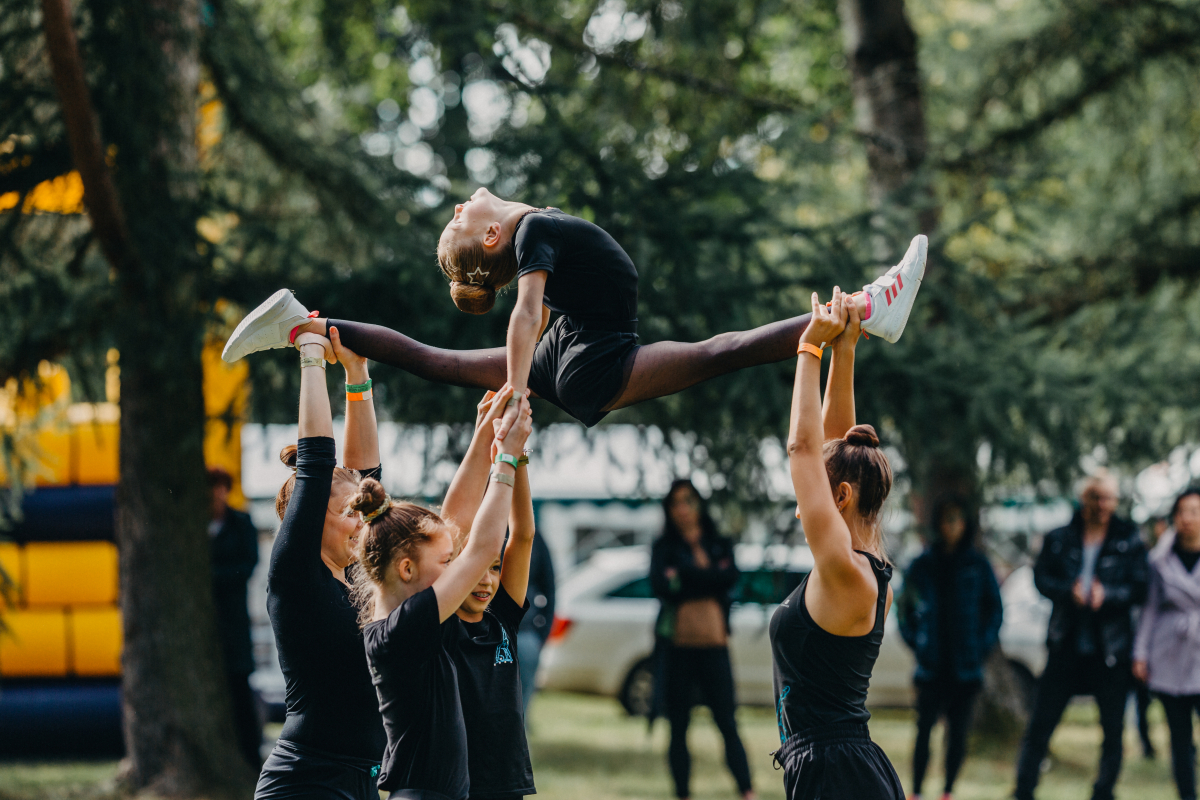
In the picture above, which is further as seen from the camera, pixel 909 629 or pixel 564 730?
pixel 564 730

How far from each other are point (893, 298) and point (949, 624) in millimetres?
3933

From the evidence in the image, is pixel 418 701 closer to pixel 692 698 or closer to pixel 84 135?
pixel 84 135

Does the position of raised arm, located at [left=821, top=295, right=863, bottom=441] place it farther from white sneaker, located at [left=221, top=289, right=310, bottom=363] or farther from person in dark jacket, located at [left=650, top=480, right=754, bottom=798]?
person in dark jacket, located at [left=650, top=480, right=754, bottom=798]

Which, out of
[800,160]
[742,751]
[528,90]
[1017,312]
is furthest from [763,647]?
[528,90]

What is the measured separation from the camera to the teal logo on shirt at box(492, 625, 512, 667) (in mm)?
3088

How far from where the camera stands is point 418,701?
263 centimetres

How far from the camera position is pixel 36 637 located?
772 cm

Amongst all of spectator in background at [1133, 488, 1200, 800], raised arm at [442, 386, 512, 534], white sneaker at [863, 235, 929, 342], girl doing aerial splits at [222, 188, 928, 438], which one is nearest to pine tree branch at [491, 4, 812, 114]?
spectator in background at [1133, 488, 1200, 800]

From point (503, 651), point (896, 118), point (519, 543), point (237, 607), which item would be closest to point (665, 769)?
point (237, 607)

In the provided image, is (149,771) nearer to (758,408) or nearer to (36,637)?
(36,637)

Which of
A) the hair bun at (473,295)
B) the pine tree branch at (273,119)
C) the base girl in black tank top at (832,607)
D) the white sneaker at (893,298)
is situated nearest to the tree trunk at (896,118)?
the pine tree branch at (273,119)

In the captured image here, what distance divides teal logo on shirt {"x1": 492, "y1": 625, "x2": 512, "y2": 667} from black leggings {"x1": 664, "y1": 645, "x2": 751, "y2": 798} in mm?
3447

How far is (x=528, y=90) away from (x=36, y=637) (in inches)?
201

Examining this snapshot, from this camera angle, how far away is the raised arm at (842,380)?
2939mm
